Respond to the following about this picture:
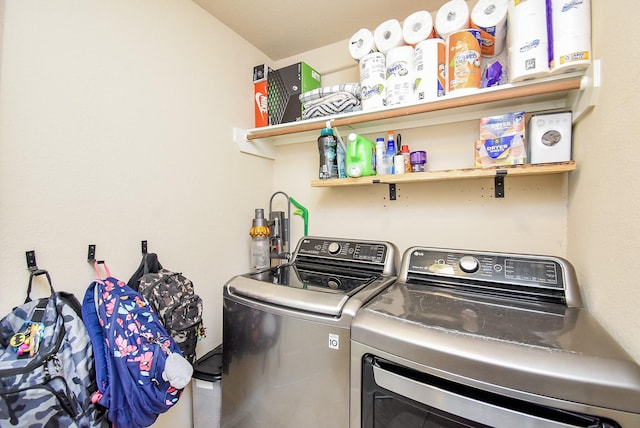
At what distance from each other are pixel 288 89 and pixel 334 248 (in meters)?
1.04

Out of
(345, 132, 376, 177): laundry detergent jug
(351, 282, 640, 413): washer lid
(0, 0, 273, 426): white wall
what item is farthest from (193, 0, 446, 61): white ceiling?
(351, 282, 640, 413): washer lid

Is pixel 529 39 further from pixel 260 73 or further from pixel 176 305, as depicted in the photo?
pixel 176 305

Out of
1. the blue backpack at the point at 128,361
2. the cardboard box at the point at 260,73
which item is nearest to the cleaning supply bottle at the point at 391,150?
the cardboard box at the point at 260,73

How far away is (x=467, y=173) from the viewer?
3.76 feet

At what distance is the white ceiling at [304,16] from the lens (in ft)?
4.65

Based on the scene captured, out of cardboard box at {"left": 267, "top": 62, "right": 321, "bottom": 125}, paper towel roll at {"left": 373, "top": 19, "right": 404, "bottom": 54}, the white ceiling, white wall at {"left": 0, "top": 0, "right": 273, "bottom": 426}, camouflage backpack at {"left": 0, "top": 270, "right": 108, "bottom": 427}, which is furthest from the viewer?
cardboard box at {"left": 267, "top": 62, "right": 321, "bottom": 125}

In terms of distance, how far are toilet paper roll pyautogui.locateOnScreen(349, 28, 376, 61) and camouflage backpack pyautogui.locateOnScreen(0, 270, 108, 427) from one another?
161 cm

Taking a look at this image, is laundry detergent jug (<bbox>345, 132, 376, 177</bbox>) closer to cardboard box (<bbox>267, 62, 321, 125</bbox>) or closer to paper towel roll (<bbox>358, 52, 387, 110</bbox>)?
paper towel roll (<bbox>358, 52, 387, 110</bbox>)

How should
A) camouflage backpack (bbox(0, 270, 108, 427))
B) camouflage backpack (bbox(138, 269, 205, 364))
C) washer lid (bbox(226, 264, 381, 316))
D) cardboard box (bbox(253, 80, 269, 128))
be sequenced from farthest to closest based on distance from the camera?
1. cardboard box (bbox(253, 80, 269, 128))
2. camouflage backpack (bbox(138, 269, 205, 364))
3. washer lid (bbox(226, 264, 381, 316))
4. camouflage backpack (bbox(0, 270, 108, 427))

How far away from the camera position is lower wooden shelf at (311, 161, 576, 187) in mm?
1014

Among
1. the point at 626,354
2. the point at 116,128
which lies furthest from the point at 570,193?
the point at 116,128

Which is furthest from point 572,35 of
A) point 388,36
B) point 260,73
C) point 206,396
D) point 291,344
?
point 206,396

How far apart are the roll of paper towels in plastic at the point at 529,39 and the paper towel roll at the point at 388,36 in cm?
46

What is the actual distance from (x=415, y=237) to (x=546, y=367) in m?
0.94
